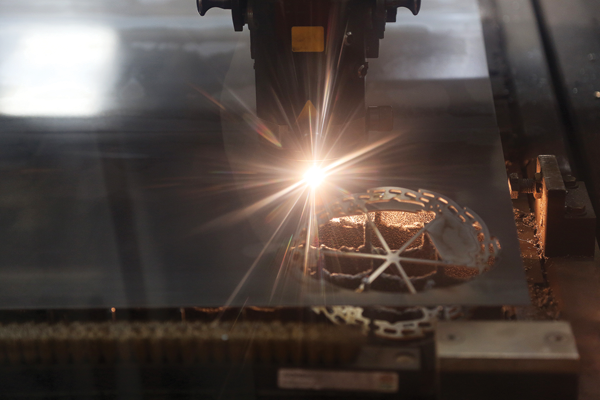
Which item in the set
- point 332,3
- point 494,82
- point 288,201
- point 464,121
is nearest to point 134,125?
point 288,201

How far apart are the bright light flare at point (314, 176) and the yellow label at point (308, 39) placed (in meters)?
0.33

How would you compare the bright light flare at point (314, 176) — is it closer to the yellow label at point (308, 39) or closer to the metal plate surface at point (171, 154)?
the metal plate surface at point (171, 154)

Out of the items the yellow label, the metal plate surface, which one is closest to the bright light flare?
the metal plate surface

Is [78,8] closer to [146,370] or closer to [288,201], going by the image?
[288,201]

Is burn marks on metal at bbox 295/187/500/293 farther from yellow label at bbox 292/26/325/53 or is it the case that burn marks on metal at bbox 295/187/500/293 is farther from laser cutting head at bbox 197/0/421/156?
yellow label at bbox 292/26/325/53

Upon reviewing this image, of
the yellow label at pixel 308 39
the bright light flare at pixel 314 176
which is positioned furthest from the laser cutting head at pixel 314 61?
the bright light flare at pixel 314 176

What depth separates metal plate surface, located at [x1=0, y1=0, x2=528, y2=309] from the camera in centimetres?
120

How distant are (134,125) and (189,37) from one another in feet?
1.56

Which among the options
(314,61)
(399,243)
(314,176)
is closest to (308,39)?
(314,61)

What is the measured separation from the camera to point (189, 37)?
6.79 feet

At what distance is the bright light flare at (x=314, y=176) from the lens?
1.48m

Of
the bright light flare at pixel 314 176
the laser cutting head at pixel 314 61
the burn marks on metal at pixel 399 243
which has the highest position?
the laser cutting head at pixel 314 61

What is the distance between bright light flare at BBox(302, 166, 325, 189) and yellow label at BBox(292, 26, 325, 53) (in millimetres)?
335

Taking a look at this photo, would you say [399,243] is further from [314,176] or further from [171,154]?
[171,154]
